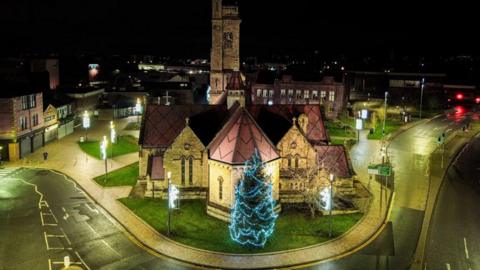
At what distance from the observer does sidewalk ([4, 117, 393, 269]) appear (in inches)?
1367

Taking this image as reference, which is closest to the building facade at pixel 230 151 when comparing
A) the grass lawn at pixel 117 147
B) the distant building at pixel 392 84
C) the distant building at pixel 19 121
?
the grass lawn at pixel 117 147

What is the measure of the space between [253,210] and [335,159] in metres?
15.9

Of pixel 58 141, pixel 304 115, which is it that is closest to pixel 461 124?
pixel 304 115

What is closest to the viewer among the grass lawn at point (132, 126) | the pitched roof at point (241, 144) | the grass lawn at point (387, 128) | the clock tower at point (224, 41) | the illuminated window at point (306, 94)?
the pitched roof at point (241, 144)

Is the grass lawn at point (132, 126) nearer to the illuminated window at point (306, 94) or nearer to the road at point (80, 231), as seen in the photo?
the road at point (80, 231)

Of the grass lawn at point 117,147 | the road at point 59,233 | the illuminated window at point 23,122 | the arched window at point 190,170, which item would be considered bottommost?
the road at point 59,233

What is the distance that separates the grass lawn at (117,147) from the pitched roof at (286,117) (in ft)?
78.6

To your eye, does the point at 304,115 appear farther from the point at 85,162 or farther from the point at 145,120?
the point at 85,162

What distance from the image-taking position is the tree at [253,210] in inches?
1460

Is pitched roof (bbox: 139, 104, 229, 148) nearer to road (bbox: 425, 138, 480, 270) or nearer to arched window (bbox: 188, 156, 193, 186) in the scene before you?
arched window (bbox: 188, 156, 193, 186)

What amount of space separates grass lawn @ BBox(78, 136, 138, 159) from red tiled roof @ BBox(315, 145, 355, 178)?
1171 inches

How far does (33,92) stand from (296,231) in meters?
45.8

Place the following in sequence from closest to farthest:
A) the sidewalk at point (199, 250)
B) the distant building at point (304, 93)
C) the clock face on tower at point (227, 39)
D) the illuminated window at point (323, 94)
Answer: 1. the sidewalk at point (199, 250)
2. the clock face on tower at point (227, 39)
3. the distant building at point (304, 93)
4. the illuminated window at point (323, 94)

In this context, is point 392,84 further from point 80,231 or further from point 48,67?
point 80,231
